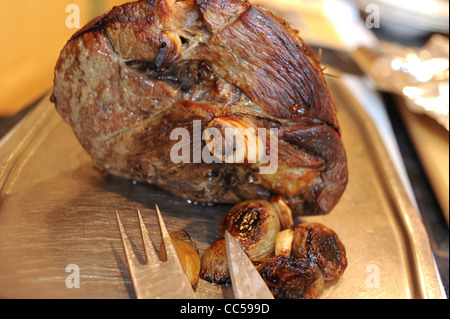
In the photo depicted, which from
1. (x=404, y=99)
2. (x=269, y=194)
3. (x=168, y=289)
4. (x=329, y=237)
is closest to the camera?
(x=168, y=289)

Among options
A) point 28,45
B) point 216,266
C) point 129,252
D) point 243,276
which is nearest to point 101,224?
point 129,252

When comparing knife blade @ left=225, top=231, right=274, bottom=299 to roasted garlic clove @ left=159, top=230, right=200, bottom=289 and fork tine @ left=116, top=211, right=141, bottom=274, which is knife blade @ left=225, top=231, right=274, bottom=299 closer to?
roasted garlic clove @ left=159, top=230, right=200, bottom=289

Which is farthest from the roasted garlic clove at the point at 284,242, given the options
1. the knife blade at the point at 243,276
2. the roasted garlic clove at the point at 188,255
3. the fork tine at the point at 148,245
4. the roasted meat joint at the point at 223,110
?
the fork tine at the point at 148,245

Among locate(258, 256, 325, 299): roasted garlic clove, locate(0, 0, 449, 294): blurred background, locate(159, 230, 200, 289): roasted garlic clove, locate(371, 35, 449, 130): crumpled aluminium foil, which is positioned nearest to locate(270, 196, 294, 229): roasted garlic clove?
locate(258, 256, 325, 299): roasted garlic clove

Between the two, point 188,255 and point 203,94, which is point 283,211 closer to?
point 188,255

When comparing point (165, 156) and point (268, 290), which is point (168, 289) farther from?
point (165, 156)

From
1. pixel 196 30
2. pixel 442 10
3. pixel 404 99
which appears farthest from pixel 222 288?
pixel 442 10

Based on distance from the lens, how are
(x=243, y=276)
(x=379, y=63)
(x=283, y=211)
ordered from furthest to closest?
(x=379, y=63) < (x=283, y=211) < (x=243, y=276)
